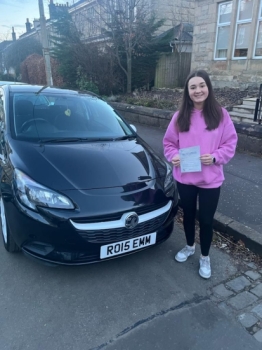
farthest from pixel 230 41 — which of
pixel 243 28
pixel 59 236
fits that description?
pixel 59 236

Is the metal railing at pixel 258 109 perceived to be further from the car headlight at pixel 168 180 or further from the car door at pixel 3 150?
the car door at pixel 3 150

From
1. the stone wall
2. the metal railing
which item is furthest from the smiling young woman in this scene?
the metal railing

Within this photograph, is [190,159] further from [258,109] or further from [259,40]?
[259,40]

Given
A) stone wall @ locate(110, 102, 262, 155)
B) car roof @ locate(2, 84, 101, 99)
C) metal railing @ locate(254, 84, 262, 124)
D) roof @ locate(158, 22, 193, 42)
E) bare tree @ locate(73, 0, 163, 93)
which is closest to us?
car roof @ locate(2, 84, 101, 99)

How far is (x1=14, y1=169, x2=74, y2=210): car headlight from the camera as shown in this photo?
2.31 m

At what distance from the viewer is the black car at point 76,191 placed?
90.4 inches

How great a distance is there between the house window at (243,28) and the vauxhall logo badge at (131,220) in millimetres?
10466

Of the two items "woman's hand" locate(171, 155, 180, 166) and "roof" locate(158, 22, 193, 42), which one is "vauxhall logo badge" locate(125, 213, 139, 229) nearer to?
"woman's hand" locate(171, 155, 180, 166)

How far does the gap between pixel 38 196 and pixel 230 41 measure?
11.2m

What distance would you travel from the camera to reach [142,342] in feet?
6.46

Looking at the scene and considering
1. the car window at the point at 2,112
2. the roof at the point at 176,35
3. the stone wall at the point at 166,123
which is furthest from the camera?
the roof at the point at 176,35

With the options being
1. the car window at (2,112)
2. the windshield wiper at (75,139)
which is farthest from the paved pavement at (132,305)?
the car window at (2,112)

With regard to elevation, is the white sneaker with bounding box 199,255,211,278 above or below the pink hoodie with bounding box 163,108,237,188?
below

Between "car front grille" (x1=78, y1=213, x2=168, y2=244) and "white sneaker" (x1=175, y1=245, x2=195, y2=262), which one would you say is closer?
"car front grille" (x1=78, y1=213, x2=168, y2=244)
